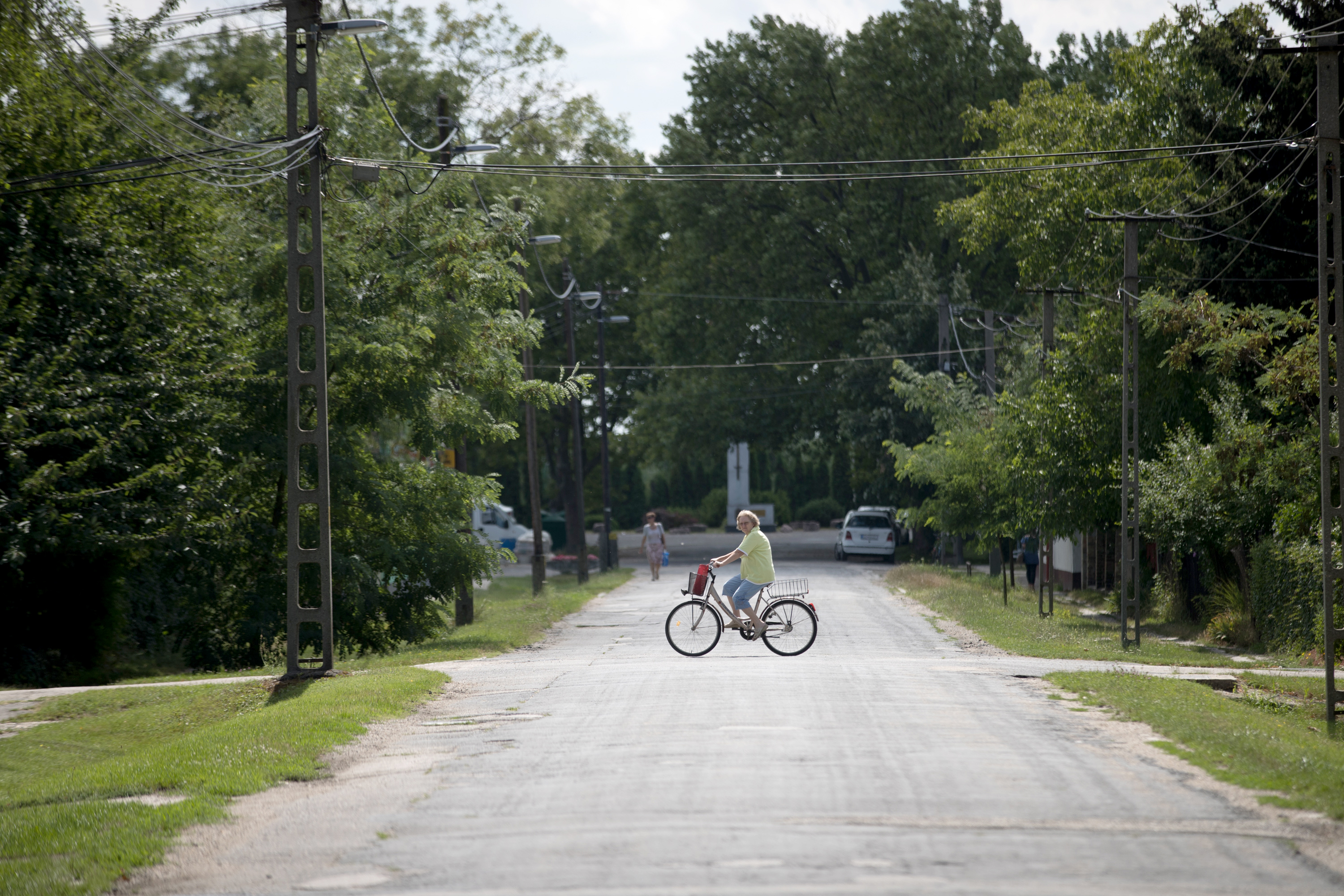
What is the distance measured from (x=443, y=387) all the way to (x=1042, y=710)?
15.5m

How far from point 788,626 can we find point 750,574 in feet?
2.97

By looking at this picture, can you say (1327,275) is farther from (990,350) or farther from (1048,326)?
(990,350)

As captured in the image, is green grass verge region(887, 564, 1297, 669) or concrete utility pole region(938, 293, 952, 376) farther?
concrete utility pole region(938, 293, 952, 376)

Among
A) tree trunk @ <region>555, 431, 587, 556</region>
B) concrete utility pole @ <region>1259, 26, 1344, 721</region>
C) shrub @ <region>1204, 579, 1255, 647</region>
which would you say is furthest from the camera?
tree trunk @ <region>555, 431, 587, 556</region>

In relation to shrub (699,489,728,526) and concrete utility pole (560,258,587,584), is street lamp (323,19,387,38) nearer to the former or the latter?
concrete utility pole (560,258,587,584)

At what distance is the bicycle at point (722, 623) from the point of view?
18.0m

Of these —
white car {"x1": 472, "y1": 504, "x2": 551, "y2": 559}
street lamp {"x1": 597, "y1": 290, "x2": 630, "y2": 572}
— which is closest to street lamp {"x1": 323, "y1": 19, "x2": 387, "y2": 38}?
street lamp {"x1": 597, "y1": 290, "x2": 630, "y2": 572}

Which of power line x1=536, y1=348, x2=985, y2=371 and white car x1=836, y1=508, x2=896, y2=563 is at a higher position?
power line x1=536, y1=348, x2=985, y2=371

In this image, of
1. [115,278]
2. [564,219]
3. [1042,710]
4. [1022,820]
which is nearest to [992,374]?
[564,219]

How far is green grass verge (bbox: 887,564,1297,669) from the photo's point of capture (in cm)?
2002

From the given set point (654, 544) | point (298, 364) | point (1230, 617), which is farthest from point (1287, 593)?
point (654, 544)

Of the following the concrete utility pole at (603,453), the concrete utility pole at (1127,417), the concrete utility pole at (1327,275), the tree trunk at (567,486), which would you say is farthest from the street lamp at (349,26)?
the tree trunk at (567,486)

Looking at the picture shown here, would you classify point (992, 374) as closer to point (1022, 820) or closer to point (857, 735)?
point (857, 735)

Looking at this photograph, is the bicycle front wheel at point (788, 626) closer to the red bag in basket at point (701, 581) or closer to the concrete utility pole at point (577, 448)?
the red bag in basket at point (701, 581)
